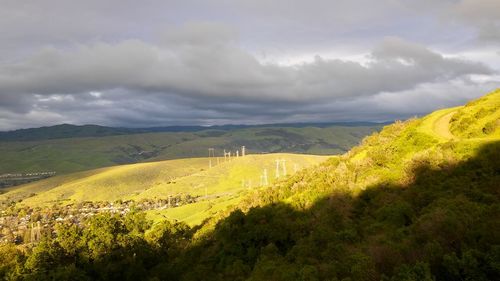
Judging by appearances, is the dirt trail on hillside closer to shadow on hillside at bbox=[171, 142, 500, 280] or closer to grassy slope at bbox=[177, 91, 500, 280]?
grassy slope at bbox=[177, 91, 500, 280]

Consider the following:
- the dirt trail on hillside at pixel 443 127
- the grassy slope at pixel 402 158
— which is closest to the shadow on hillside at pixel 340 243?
the grassy slope at pixel 402 158

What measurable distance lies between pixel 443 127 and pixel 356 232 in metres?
32.0

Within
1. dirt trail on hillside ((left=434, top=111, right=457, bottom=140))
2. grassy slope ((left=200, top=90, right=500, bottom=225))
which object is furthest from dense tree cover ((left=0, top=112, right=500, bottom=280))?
dirt trail on hillside ((left=434, top=111, right=457, bottom=140))

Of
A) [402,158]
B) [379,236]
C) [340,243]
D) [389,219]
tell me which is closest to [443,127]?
[402,158]

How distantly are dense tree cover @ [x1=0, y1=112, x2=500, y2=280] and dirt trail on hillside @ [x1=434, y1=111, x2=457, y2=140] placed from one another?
327 cm

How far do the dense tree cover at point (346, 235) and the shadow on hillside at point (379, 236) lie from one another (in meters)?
0.09

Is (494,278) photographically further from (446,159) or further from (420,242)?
(446,159)

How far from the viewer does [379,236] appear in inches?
1282

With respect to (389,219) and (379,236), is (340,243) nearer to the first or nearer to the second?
(379,236)

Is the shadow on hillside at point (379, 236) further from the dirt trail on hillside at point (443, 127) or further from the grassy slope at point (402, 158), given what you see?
the dirt trail on hillside at point (443, 127)

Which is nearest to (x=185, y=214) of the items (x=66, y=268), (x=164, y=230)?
(x=164, y=230)

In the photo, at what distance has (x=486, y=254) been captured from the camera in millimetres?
21078

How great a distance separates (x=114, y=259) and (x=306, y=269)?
31.4m

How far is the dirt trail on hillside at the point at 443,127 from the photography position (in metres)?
53.5
